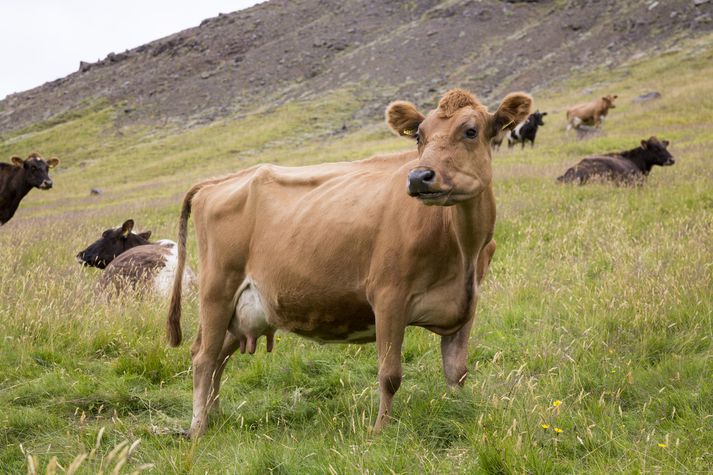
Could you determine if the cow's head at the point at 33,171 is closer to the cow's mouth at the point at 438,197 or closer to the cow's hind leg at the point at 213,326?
the cow's hind leg at the point at 213,326

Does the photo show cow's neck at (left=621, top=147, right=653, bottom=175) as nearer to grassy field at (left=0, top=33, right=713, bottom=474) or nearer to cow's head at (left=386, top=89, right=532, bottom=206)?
grassy field at (left=0, top=33, right=713, bottom=474)

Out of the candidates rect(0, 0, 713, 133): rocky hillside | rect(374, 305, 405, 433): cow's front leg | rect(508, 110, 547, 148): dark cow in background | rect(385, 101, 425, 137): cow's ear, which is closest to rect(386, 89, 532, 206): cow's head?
rect(385, 101, 425, 137): cow's ear

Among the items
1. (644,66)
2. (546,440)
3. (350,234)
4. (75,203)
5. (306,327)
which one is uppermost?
(350,234)

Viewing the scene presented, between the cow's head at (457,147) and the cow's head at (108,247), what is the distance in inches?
294

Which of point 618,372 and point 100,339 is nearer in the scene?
point 618,372

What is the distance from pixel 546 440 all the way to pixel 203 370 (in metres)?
2.66

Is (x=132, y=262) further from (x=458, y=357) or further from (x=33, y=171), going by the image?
(x=33, y=171)

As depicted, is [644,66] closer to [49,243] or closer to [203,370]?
[49,243]

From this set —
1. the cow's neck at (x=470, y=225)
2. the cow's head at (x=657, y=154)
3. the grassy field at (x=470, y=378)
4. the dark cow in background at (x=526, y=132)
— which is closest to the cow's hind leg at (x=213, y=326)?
the grassy field at (x=470, y=378)

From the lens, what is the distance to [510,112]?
13.7 feet

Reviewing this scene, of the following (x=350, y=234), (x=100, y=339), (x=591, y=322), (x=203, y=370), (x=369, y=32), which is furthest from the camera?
(x=369, y=32)

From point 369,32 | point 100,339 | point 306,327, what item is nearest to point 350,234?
point 306,327

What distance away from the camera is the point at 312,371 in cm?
556

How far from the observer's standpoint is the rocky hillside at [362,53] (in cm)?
4941
